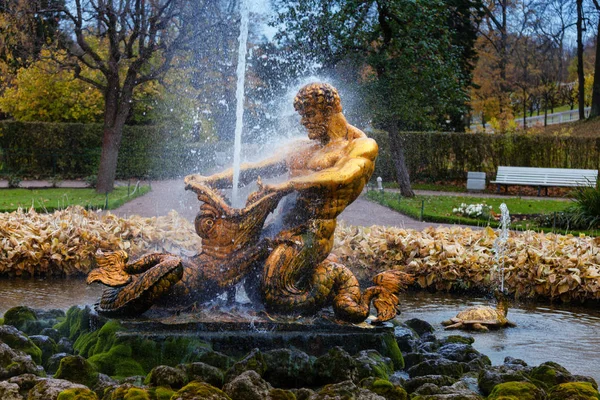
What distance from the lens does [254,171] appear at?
5.71 metres

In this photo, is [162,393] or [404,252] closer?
[162,393]

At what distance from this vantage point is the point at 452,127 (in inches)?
1243

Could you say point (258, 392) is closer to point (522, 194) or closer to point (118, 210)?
point (118, 210)

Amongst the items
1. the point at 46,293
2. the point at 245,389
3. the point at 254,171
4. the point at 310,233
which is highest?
the point at 254,171

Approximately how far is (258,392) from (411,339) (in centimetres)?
189

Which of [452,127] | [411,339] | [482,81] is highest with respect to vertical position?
[482,81]

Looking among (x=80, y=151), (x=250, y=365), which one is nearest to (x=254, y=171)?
(x=250, y=365)

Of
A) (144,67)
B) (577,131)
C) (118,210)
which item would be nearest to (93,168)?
(144,67)

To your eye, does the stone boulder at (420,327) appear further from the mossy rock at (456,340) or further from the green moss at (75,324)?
the green moss at (75,324)

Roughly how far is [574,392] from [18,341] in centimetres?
311

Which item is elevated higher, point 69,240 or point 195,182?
point 195,182

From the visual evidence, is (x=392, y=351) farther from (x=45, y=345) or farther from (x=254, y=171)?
(x=45, y=345)

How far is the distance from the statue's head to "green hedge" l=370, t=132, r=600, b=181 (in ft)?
69.7

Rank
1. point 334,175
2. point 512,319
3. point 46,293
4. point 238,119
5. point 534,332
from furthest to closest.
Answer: point 46,293 < point 512,319 < point 534,332 < point 238,119 < point 334,175
